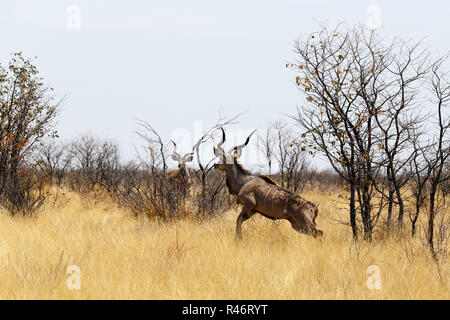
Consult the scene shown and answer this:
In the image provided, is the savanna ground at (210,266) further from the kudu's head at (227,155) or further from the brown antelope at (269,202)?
the kudu's head at (227,155)

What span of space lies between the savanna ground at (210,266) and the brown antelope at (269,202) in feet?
0.88

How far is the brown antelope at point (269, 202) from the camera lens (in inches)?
255

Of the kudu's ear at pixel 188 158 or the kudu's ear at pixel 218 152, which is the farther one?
the kudu's ear at pixel 188 158

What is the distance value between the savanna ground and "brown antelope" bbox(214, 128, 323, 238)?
27 centimetres

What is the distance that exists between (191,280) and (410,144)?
14.2ft

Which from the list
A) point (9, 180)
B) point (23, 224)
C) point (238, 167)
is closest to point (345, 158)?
point (238, 167)

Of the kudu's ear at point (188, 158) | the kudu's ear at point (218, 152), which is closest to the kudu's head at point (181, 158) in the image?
the kudu's ear at point (188, 158)

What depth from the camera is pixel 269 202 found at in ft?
21.6

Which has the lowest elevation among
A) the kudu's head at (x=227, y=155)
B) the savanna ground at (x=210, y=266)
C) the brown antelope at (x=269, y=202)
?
the savanna ground at (x=210, y=266)

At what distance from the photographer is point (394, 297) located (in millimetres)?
4008

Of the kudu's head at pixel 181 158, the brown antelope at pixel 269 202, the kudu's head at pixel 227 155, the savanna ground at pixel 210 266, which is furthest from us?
the kudu's head at pixel 181 158
